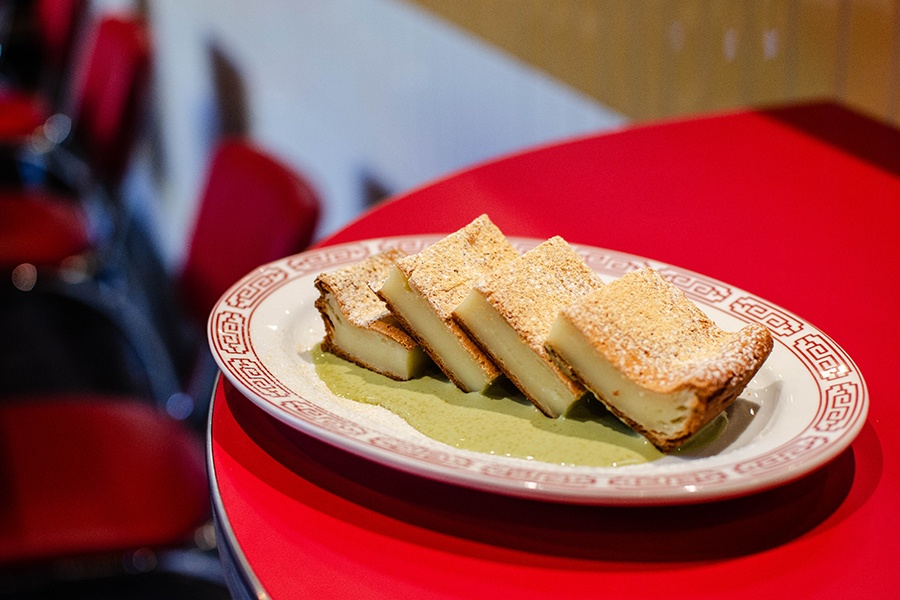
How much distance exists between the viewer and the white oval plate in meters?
0.55

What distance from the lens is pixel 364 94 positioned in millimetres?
2475

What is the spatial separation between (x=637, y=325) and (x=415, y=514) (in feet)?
0.60

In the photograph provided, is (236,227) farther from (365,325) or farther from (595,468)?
(595,468)

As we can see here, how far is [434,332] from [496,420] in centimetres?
8

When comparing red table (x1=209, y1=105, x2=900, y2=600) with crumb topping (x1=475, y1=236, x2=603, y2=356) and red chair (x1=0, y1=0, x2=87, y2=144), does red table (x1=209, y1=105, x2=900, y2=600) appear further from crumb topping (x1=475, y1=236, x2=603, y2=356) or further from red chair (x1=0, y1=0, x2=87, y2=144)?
red chair (x1=0, y1=0, x2=87, y2=144)

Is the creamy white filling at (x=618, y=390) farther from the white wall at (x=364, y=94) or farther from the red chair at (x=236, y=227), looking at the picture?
the white wall at (x=364, y=94)

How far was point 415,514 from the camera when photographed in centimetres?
60

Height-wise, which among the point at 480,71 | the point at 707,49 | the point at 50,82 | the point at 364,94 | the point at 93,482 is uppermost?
the point at 707,49

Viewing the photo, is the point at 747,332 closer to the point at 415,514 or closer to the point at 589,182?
the point at 415,514

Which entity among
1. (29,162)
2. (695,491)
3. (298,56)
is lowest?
(29,162)

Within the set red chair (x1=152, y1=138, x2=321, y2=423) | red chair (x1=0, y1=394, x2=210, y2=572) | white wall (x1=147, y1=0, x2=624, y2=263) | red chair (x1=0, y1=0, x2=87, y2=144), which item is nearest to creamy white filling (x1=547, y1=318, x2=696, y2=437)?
red chair (x1=152, y1=138, x2=321, y2=423)

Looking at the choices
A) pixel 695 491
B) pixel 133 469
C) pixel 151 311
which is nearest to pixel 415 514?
pixel 695 491

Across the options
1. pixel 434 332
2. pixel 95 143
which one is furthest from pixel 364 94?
pixel 434 332

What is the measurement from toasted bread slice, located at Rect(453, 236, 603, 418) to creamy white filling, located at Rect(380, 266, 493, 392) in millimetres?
14
